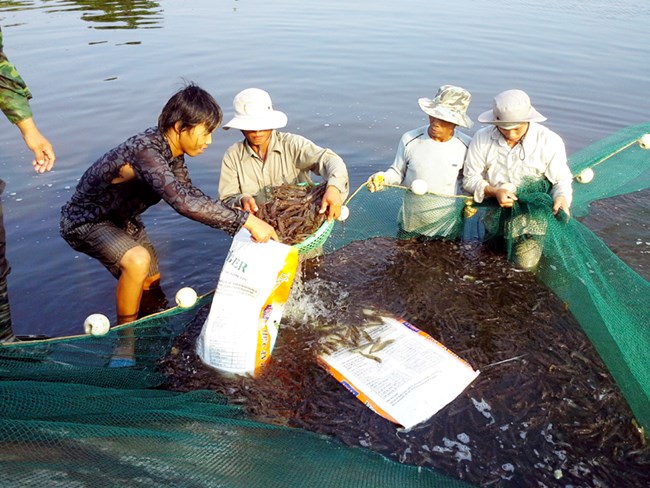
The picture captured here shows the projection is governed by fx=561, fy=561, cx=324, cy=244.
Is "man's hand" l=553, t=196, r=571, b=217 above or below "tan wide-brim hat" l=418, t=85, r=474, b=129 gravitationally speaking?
below

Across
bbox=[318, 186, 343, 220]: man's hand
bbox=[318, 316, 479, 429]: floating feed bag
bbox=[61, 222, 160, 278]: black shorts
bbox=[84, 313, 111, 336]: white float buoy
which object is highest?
bbox=[318, 186, 343, 220]: man's hand

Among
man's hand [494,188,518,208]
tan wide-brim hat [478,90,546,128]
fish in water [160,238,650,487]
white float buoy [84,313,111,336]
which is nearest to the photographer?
fish in water [160,238,650,487]

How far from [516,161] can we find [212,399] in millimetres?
3685

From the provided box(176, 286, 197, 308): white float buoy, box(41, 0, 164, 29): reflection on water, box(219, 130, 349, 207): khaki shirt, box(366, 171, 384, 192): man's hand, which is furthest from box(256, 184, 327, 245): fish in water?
box(41, 0, 164, 29): reflection on water

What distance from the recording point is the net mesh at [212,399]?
7.84 feet

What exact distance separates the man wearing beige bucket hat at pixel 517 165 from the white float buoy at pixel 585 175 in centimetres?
25

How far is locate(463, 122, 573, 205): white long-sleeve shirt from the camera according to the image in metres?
5.41

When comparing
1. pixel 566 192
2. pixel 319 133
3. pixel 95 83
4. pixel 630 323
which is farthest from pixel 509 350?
pixel 95 83

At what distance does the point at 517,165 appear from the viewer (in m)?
5.54

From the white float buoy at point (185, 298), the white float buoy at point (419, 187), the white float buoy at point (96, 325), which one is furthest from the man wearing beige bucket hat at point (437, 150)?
the white float buoy at point (96, 325)

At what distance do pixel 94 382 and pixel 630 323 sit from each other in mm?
3666

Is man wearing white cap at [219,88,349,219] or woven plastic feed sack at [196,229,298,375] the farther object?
man wearing white cap at [219,88,349,219]

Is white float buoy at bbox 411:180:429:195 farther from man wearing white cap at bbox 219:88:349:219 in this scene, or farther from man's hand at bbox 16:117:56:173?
man's hand at bbox 16:117:56:173

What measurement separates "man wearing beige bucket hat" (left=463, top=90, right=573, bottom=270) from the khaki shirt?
4.70 ft
